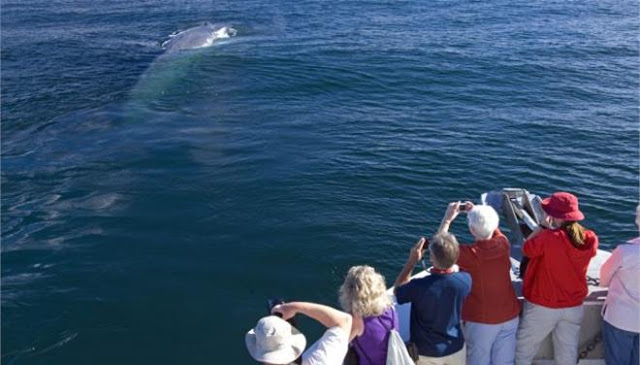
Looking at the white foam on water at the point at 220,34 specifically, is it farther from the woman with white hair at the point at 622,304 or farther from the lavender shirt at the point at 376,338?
the lavender shirt at the point at 376,338

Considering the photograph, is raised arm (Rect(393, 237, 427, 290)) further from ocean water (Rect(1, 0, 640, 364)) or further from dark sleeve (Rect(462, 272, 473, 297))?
ocean water (Rect(1, 0, 640, 364))

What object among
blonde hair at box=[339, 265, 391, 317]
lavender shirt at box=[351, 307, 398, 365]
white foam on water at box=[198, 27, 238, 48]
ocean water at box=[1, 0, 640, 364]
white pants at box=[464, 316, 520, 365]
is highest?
blonde hair at box=[339, 265, 391, 317]

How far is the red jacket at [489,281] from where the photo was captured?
720cm

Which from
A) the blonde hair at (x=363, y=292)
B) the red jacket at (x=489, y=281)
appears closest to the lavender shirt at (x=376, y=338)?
the blonde hair at (x=363, y=292)

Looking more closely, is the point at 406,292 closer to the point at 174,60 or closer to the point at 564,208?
the point at 564,208

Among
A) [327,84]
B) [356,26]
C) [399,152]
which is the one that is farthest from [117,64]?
[399,152]

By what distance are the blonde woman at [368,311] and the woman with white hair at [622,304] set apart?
2551 mm

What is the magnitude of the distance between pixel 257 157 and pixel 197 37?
16.4 meters

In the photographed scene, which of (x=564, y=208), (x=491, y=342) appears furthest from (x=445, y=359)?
(x=564, y=208)

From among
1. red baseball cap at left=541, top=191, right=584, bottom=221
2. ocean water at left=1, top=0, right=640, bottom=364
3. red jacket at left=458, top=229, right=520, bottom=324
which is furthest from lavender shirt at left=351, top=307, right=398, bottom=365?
ocean water at left=1, top=0, right=640, bottom=364

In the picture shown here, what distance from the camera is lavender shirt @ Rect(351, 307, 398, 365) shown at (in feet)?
21.2

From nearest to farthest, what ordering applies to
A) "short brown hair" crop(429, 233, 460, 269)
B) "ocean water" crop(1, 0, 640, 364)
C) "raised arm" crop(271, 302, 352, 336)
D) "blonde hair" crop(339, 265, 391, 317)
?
"blonde hair" crop(339, 265, 391, 317), "raised arm" crop(271, 302, 352, 336), "short brown hair" crop(429, 233, 460, 269), "ocean water" crop(1, 0, 640, 364)

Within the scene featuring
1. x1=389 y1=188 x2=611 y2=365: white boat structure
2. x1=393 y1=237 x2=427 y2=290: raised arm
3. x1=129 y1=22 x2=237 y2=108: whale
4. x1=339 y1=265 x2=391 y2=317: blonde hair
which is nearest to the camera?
x1=339 y1=265 x2=391 y2=317: blonde hair

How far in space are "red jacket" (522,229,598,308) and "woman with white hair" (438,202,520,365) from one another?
26cm
